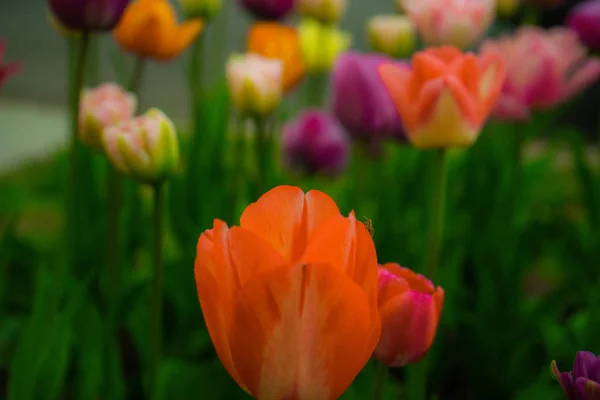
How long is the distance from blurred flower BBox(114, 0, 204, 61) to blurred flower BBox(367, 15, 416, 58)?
10.9 inches

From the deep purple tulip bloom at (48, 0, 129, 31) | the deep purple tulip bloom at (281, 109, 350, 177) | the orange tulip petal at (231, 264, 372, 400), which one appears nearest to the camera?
the orange tulip petal at (231, 264, 372, 400)

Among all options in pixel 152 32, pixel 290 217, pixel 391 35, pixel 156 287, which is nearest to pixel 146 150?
pixel 156 287

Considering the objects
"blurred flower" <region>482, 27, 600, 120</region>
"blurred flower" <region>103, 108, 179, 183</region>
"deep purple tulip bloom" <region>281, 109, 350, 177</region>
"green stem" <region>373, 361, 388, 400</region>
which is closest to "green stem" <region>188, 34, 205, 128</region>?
"deep purple tulip bloom" <region>281, 109, 350, 177</region>

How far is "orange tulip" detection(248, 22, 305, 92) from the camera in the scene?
838 mm

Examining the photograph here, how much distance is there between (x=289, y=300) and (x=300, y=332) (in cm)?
1

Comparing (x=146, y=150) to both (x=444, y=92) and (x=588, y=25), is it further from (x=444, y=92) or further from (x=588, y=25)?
(x=588, y=25)

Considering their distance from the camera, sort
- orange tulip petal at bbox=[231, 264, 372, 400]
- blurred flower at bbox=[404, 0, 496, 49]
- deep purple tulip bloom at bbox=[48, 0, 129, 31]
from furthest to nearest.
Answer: blurred flower at bbox=[404, 0, 496, 49]
deep purple tulip bloom at bbox=[48, 0, 129, 31]
orange tulip petal at bbox=[231, 264, 372, 400]

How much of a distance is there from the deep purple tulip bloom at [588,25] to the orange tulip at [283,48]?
306mm

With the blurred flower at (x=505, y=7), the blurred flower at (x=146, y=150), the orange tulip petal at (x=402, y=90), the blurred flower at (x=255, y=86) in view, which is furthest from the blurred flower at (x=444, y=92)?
the blurred flower at (x=505, y=7)

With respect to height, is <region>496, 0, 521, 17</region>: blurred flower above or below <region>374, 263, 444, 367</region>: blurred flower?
below

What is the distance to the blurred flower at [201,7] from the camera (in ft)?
2.89

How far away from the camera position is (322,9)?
1.00 metres

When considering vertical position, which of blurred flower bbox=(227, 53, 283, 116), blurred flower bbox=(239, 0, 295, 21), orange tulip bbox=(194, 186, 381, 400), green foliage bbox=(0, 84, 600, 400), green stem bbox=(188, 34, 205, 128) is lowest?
green foliage bbox=(0, 84, 600, 400)

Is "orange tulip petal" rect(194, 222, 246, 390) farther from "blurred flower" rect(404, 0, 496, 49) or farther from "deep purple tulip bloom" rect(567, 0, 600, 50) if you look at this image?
"deep purple tulip bloom" rect(567, 0, 600, 50)
